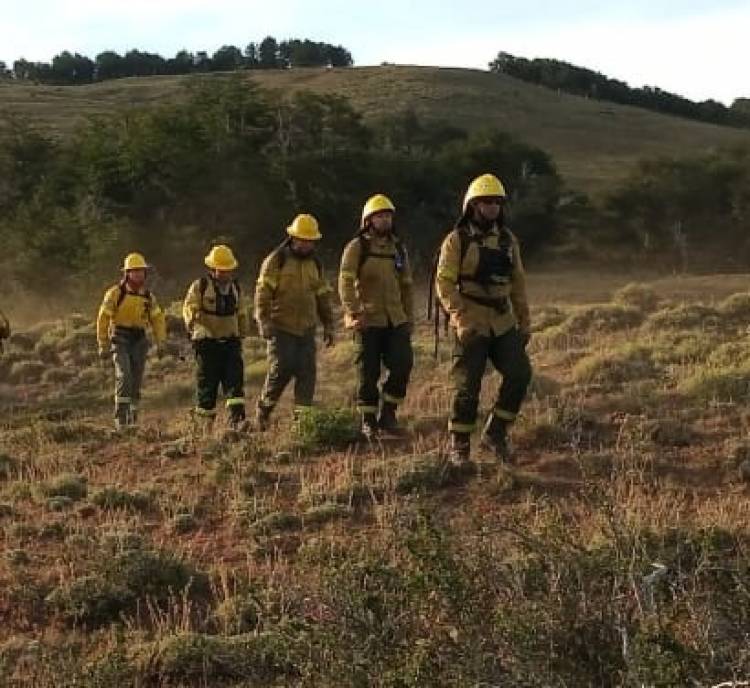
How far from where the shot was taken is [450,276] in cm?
779

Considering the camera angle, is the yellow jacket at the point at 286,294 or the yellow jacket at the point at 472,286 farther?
the yellow jacket at the point at 286,294

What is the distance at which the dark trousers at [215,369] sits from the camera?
10.8 metres

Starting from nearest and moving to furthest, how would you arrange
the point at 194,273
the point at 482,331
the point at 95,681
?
the point at 95,681
the point at 482,331
the point at 194,273

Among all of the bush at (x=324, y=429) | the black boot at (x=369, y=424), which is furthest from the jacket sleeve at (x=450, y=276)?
the black boot at (x=369, y=424)

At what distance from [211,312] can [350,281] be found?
2.32m

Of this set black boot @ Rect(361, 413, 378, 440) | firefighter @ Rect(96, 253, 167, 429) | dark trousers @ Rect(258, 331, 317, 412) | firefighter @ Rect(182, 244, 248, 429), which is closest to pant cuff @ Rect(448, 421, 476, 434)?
black boot @ Rect(361, 413, 378, 440)

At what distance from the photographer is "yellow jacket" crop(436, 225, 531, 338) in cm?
779

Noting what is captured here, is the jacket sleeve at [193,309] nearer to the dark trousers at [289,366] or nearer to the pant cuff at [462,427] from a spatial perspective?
the dark trousers at [289,366]

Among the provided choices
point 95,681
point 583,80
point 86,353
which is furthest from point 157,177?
point 583,80

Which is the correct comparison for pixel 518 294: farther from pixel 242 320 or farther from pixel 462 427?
pixel 242 320

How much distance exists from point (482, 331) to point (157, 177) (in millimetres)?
23977

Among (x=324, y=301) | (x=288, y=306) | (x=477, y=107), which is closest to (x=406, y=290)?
(x=324, y=301)

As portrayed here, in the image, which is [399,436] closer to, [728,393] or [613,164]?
[728,393]

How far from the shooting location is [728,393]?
30.7 ft
